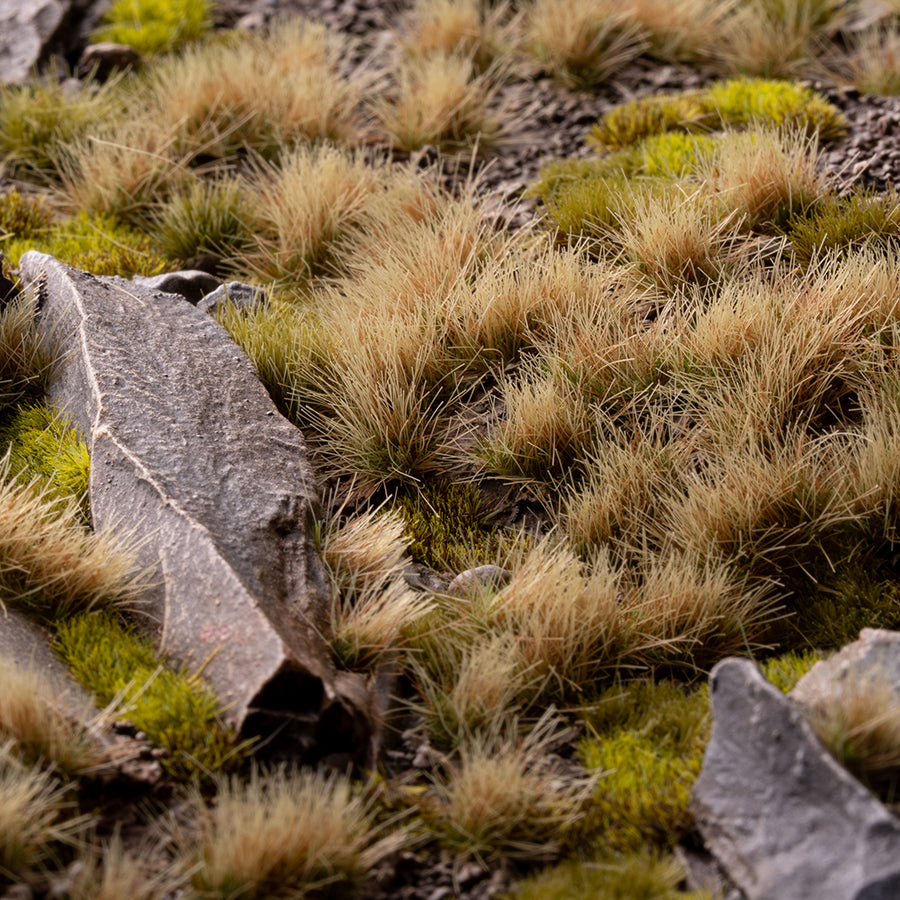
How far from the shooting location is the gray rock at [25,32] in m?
6.52

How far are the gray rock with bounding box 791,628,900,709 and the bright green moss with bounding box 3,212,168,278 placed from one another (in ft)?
12.1

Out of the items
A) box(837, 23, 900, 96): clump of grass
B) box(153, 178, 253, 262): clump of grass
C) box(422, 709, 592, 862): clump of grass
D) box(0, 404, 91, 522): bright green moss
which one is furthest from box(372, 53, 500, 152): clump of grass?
box(422, 709, 592, 862): clump of grass

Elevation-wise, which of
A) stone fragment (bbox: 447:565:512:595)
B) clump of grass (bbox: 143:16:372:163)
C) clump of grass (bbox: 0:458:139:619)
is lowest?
stone fragment (bbox: 447:565:512:595)

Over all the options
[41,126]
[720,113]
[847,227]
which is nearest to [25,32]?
[41,126]

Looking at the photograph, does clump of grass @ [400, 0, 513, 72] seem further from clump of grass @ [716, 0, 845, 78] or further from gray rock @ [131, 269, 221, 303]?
gray rock @ [131, 269, 221, 303]

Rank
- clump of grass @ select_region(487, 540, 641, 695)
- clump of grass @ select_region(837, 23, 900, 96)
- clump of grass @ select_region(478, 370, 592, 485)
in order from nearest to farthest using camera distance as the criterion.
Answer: clump of grass @ select_region(487, 540, 641, 695) < clump of grass @ select_region(478, 370, 592, 485) < clump of grass @ select_region(837, 23, 900, 96)

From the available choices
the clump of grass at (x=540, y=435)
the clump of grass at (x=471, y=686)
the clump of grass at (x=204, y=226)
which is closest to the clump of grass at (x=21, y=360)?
the clump of grass at (x=204, y=226)

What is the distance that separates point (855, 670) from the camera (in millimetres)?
2754

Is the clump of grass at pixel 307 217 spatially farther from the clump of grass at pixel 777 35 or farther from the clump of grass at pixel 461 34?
the clump of grass at pixel 777 35

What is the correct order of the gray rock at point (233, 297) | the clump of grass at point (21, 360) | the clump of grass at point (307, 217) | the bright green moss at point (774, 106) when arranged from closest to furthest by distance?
the clump of grass at point (21, 360) < the gray rock at point (233, 297) < the clump of grass at point (307, 217) < the bright green moss at point (774, 106)

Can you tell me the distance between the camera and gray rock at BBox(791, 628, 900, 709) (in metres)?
2.68

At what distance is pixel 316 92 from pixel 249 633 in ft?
12.8

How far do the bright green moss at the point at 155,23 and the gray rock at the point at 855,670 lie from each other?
575 centimetres

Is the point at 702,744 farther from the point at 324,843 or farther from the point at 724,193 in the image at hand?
the point at 724,193
